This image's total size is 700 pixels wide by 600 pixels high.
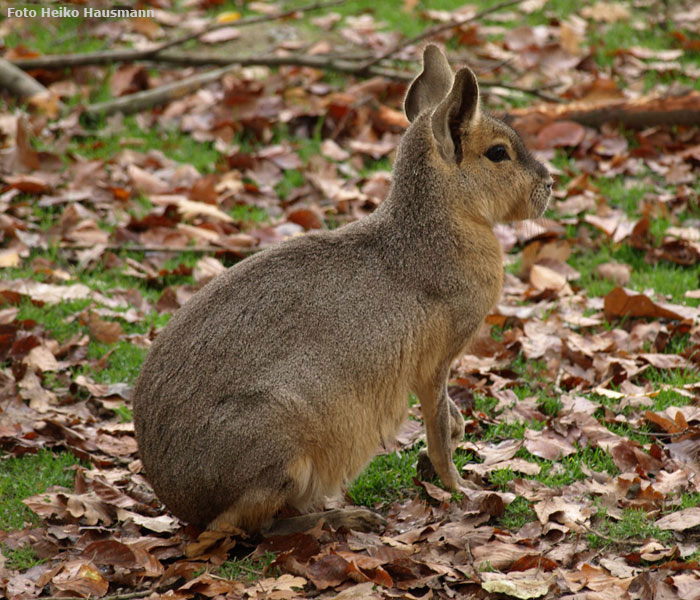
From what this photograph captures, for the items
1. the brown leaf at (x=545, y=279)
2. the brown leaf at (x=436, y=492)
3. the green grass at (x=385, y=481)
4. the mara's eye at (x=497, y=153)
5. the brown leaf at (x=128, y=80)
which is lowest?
the green grass at (x=385, y=481)

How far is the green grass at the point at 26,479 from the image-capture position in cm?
393

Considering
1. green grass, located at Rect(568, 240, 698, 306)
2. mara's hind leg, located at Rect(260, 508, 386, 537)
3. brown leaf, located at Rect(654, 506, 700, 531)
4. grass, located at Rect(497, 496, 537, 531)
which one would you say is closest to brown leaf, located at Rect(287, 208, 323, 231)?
green grass, located at Rect(568, 240, 698, 306)

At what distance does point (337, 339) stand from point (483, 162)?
991 mm

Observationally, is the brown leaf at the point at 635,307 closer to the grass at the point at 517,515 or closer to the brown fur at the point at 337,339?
the brown fur at the point at 337,339

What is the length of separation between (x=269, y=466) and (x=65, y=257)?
9.80ft

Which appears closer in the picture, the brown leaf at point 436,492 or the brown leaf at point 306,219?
the brown leaf at point 436,492

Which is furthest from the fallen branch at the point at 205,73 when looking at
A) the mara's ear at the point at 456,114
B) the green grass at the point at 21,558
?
the green grass at the point at 21,558

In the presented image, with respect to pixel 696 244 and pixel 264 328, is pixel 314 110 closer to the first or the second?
pixel 696 244

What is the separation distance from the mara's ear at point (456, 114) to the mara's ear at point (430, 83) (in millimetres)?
374

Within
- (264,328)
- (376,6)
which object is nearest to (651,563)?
(264,328)

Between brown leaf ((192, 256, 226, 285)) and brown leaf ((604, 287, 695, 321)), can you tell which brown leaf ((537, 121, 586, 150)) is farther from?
brown leaf ((192, 256, 226, 285))

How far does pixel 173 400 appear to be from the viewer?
359 cm

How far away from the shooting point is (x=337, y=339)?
3.69 metres

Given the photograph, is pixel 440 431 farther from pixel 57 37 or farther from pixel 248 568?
pixel 57 37
